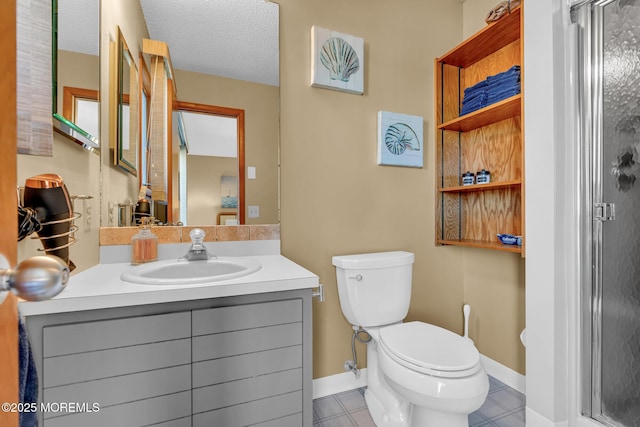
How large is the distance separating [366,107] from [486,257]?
124 cm

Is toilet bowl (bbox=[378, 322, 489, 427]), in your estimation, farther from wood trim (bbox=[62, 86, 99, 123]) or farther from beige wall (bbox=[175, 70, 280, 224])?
wood trim (bbox=[62, 86, 99, 123])

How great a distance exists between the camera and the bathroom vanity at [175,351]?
850 millimetres

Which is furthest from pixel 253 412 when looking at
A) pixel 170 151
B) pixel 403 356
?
pixel 170 151

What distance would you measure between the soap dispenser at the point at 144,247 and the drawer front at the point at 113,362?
0.52m

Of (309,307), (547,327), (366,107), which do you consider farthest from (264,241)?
(547,327)

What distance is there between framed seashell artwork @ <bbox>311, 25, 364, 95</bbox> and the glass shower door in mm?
1086

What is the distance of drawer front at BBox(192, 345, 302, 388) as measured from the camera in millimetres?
983

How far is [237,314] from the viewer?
1.02m

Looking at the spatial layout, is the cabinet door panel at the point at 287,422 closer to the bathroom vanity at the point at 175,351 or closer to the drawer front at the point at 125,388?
the bathroom vanity at the point at 175,351

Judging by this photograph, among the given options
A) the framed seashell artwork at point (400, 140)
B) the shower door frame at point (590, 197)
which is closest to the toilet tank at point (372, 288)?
the framed seashell artwork at point (400, 140)

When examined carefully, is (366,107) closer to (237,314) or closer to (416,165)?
(416,165)

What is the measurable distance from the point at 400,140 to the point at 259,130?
88cm

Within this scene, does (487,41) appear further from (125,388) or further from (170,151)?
(125,388)

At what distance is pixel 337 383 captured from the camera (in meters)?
1.79
